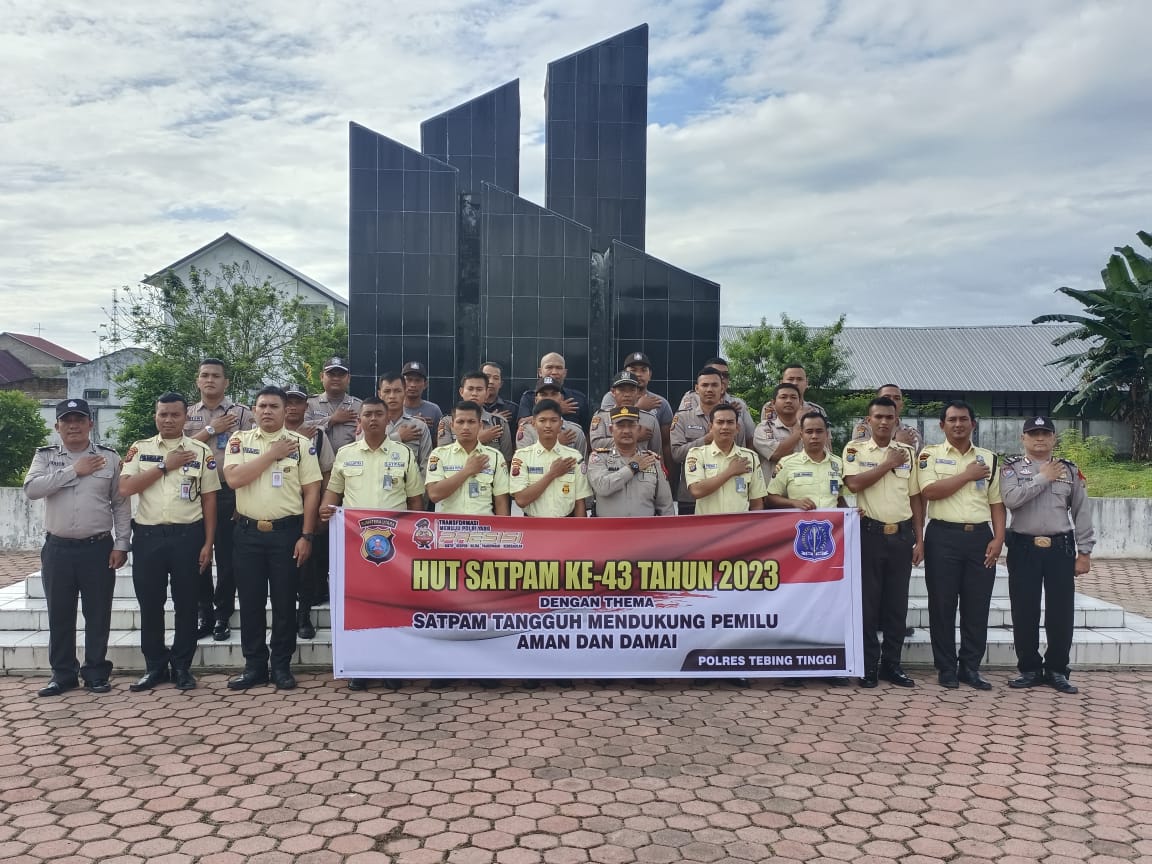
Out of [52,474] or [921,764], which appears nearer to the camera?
[921,764]

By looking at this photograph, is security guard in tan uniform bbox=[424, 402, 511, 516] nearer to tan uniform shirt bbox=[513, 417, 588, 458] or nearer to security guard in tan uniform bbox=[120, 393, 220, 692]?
tan uniform shirt bbox=[513, 417, 588, 458]

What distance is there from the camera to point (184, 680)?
4922mm

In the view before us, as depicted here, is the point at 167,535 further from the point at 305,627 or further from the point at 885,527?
the point at 885,527

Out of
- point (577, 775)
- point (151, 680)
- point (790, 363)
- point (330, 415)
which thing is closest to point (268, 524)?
point (151, 680)

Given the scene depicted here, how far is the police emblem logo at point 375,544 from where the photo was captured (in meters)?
4.97

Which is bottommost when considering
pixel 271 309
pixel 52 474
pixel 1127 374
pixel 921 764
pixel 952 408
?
pixel 921 764

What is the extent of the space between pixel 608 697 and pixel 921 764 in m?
1.68

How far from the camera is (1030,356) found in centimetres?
2972

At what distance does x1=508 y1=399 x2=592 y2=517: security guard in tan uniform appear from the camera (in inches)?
201

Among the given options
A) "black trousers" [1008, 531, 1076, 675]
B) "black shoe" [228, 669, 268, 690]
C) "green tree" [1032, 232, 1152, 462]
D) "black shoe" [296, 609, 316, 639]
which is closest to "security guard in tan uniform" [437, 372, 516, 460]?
"black shoe" [296, 609, 316, 639]

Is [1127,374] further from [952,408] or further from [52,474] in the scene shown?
[52,474]

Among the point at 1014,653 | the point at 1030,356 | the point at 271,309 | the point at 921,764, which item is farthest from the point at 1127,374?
the point at 271,309

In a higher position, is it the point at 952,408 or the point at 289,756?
the point at 952,408

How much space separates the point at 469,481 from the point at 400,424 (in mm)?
906
